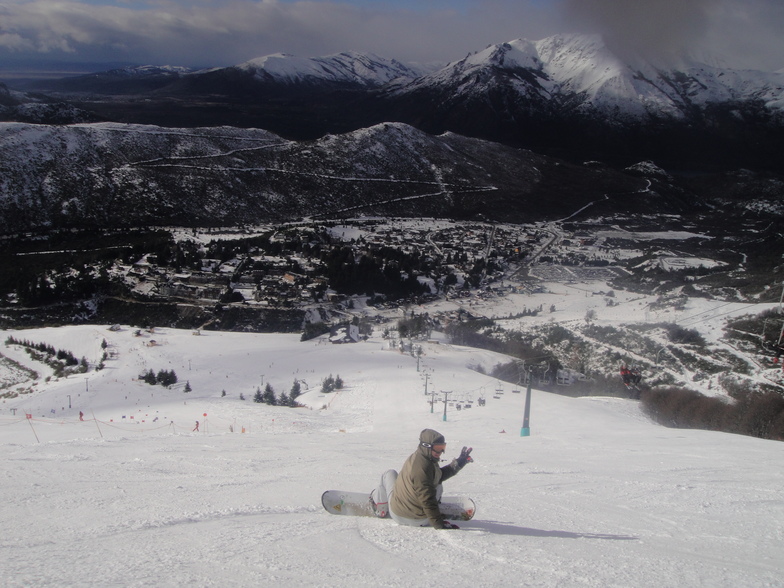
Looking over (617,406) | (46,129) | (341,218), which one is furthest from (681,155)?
(617,406)

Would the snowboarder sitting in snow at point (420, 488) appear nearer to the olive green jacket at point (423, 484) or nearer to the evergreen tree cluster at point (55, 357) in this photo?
the olive green jacket at point (423, 484)

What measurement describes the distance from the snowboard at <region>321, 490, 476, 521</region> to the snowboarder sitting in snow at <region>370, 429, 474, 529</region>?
124mm

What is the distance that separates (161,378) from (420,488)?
83.5ft

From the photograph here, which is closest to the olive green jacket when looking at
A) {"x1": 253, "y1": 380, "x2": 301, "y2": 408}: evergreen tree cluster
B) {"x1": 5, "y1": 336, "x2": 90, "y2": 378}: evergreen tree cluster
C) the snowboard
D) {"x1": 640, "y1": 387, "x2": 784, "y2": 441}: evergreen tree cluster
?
the snowboard

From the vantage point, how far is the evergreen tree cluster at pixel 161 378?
88.6 feet

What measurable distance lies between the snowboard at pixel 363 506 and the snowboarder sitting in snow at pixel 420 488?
12 centimetres

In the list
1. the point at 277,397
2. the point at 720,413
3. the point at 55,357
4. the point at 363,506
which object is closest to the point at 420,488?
the point at 363,506

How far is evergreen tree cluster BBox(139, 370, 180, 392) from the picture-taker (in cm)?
2700

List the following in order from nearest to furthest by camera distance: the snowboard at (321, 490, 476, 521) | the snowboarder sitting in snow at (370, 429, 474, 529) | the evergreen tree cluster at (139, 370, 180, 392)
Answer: the snowboarder sitting in snow at (370, 429, 474, 529)
the snowboard at (321, 490, 476, 521)
the evergreen tree cluster at (139, 370, 180, 392)

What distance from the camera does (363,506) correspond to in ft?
17.5

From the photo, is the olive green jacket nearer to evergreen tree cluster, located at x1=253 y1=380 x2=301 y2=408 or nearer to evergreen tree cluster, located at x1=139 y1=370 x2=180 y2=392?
evergreen tree cluster, located at x1=253 y1=380 x2=301 y2=408

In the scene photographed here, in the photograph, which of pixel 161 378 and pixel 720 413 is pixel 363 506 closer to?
pixel 720 413

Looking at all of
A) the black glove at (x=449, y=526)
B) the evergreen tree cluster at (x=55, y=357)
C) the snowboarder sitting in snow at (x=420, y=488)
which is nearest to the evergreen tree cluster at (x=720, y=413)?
the black glove at (x=449, y=526)

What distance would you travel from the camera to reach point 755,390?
2678cm
